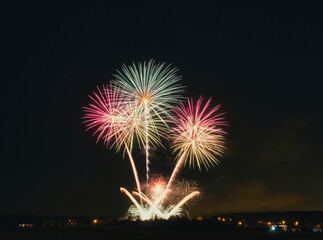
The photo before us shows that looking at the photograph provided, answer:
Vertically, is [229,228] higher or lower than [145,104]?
lower

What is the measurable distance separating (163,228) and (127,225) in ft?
35.8

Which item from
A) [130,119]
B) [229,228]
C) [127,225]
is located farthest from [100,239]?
[229,228]

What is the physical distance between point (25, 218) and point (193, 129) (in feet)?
291

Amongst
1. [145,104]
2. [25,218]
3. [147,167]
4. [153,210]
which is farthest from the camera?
[25,218]

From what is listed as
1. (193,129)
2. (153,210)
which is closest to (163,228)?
(153,210)

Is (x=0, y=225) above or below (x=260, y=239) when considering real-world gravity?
above

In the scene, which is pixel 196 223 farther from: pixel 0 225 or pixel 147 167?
pixel 0 225

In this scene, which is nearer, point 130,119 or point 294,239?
point 130,119

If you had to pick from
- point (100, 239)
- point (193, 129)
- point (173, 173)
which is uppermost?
point (193, 129)

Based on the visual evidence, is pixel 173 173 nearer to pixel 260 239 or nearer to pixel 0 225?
pixel 260 239

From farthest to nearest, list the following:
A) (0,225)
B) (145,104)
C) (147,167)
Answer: (0,225) → (147,167) → (145,104)

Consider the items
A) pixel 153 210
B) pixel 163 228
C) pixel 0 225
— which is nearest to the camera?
pixel 153 210

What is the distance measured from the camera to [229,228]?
73875 millimetres

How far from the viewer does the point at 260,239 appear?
45.6 metres
